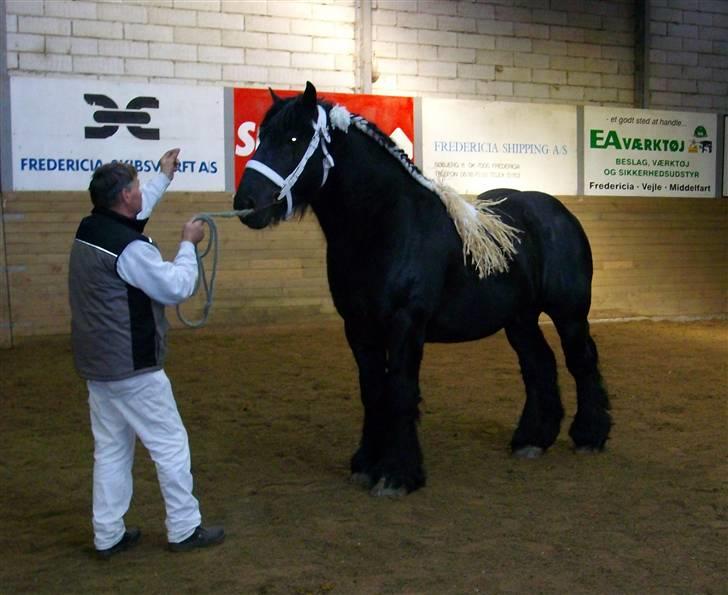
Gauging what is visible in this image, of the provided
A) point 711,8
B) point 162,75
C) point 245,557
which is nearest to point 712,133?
point 711,8

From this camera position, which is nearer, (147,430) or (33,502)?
(147,430)

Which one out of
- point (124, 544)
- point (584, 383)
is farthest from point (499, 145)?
point (124, 544)

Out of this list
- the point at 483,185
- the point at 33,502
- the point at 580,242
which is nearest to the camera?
the point at 33,502

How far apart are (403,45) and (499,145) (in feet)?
5.83

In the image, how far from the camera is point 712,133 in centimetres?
1198

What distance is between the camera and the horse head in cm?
357

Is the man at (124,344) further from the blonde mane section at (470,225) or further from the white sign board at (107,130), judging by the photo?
the white sign board at (107,130)

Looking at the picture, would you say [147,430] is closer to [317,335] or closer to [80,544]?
[80,544]

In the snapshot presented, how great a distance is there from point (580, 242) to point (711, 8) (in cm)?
902

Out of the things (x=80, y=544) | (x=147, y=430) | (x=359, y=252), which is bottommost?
(x=80, y=544)

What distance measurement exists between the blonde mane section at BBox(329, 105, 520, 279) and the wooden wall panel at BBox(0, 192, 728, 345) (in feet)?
17.3

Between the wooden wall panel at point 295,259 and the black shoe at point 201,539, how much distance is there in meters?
6.03

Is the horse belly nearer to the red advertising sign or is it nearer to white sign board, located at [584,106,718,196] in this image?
the red advertising sign

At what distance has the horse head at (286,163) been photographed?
357 cm
